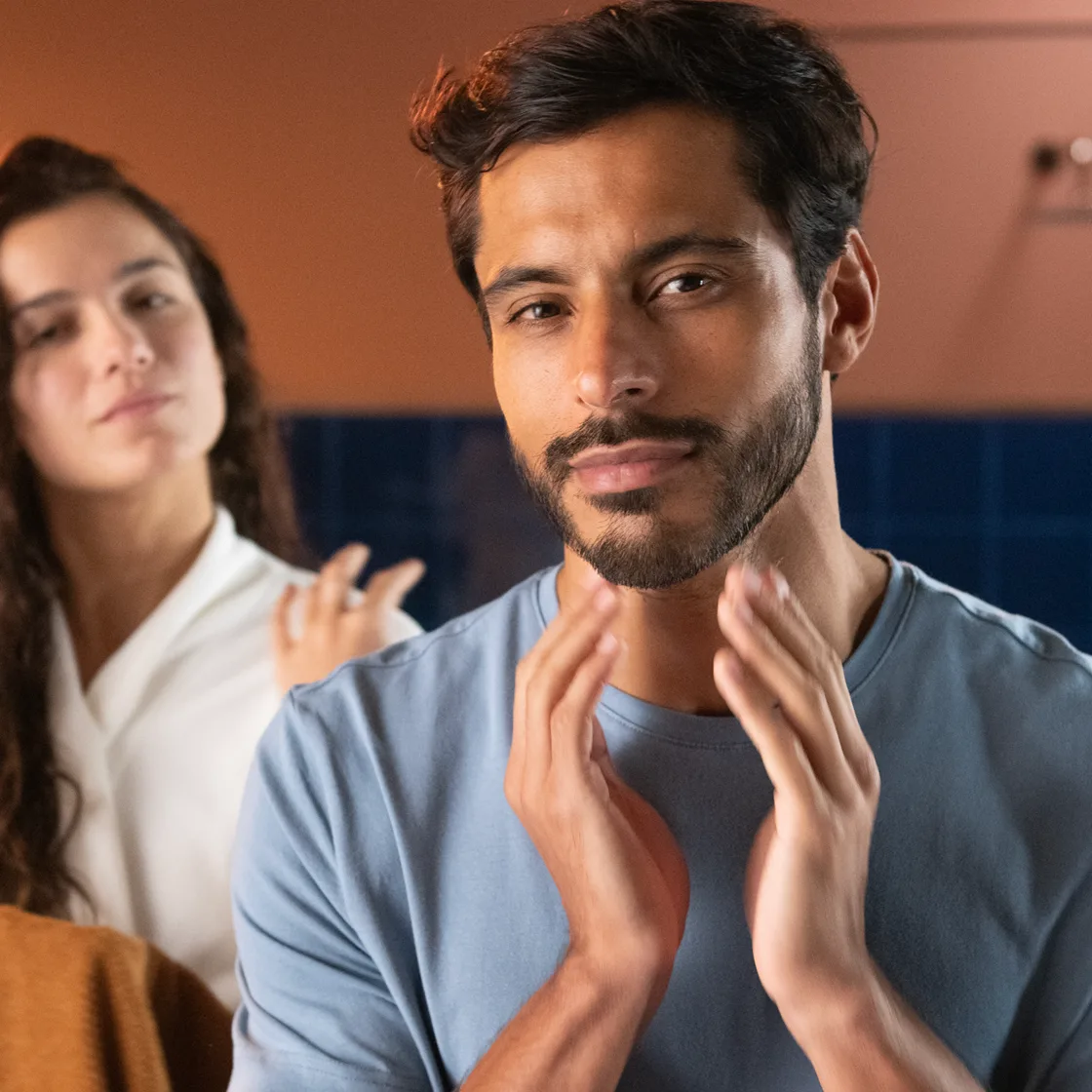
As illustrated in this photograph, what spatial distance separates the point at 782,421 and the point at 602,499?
0.35 feet

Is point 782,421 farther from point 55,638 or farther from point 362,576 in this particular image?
point 362,576

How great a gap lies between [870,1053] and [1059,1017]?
0.13 m

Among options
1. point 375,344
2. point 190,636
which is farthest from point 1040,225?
point 190,636

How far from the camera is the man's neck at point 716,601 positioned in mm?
769

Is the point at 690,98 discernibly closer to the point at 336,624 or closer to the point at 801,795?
the point at 801,795

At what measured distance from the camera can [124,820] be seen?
3.59ft

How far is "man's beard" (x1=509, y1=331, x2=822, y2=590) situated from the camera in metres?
0.70

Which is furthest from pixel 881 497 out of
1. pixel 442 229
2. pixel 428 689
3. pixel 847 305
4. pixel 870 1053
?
pixel 870 1053

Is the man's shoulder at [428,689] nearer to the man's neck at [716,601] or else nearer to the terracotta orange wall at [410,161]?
the man's neck at [716,601]

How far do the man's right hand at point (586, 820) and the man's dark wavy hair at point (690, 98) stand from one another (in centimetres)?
24

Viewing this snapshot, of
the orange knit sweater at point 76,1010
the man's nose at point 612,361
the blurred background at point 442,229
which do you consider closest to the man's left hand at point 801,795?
the man's nose at point 612,361

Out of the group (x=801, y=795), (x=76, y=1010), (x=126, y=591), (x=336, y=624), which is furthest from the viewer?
(x=126, y=591)

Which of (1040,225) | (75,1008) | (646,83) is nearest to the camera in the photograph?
(646,83)

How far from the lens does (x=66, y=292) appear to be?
43.6 inches
